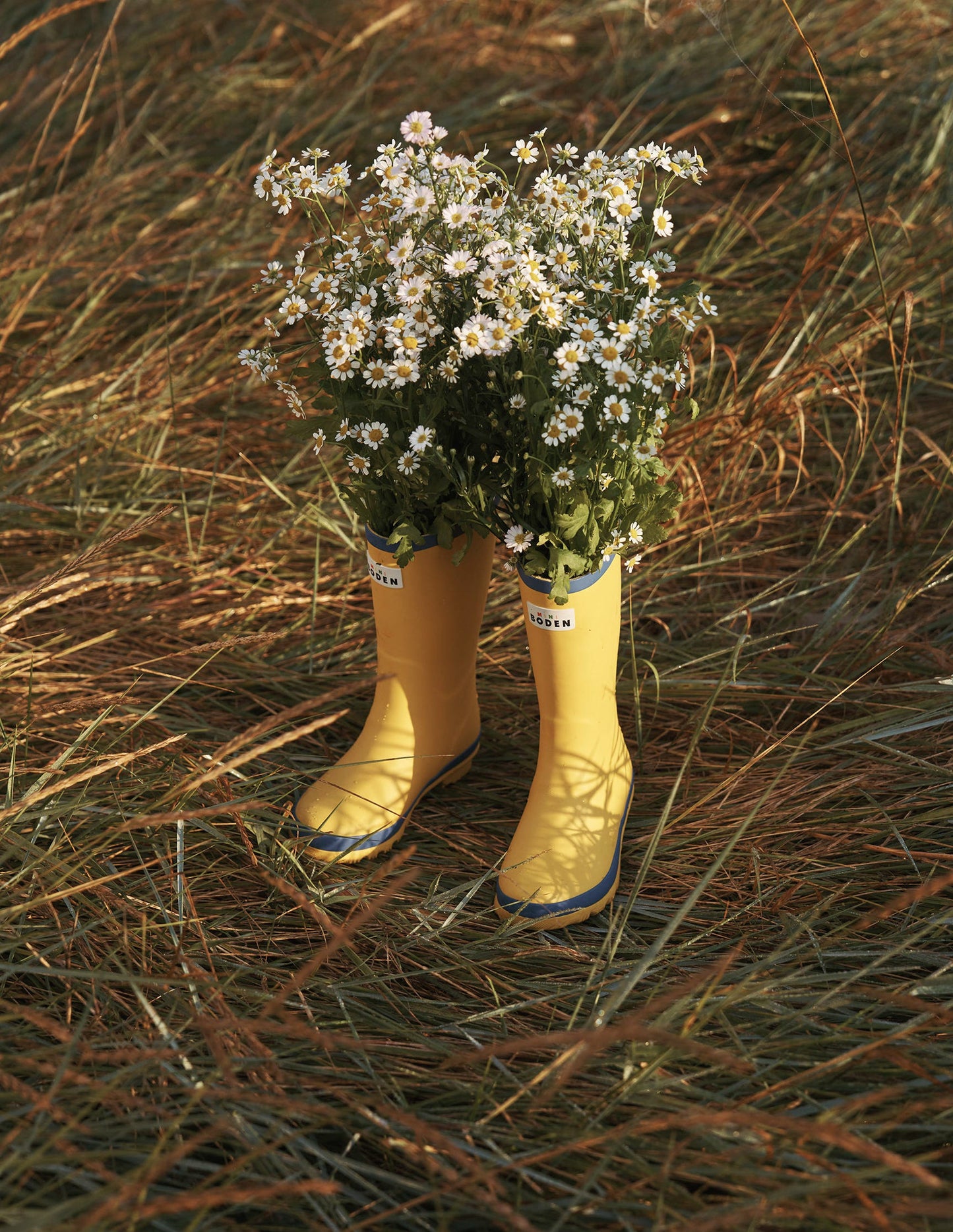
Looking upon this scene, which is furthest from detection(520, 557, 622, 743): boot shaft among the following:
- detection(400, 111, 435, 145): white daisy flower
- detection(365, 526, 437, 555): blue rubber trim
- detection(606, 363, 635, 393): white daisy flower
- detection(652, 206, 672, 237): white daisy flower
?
detection(400, 111, 435, 145): white daisy flower

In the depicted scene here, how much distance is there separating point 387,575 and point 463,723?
0.82 ft

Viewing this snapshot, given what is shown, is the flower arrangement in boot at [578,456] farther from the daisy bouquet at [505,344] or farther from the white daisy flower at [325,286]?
the white daisy flower at [325,286]

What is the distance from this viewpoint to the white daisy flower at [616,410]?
987 millimetres

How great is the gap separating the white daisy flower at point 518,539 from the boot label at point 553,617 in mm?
78

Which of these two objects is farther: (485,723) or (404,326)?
(485,723)

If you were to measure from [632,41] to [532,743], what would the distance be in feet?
6.98

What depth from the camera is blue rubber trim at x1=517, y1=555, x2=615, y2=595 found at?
1.12 meters

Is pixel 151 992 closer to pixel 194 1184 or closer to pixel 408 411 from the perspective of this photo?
pixel 194 1184

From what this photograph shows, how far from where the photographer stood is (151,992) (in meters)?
1.01

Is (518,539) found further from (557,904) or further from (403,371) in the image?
(557,904)

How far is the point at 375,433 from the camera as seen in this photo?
3.46 feet

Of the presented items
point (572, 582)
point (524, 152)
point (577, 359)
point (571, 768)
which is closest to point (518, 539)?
point (572, 582)

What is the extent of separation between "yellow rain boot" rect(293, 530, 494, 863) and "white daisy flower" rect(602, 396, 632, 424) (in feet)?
0.93

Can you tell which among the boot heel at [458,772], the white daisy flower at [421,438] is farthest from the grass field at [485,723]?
the white daisy flower at [421,438]
